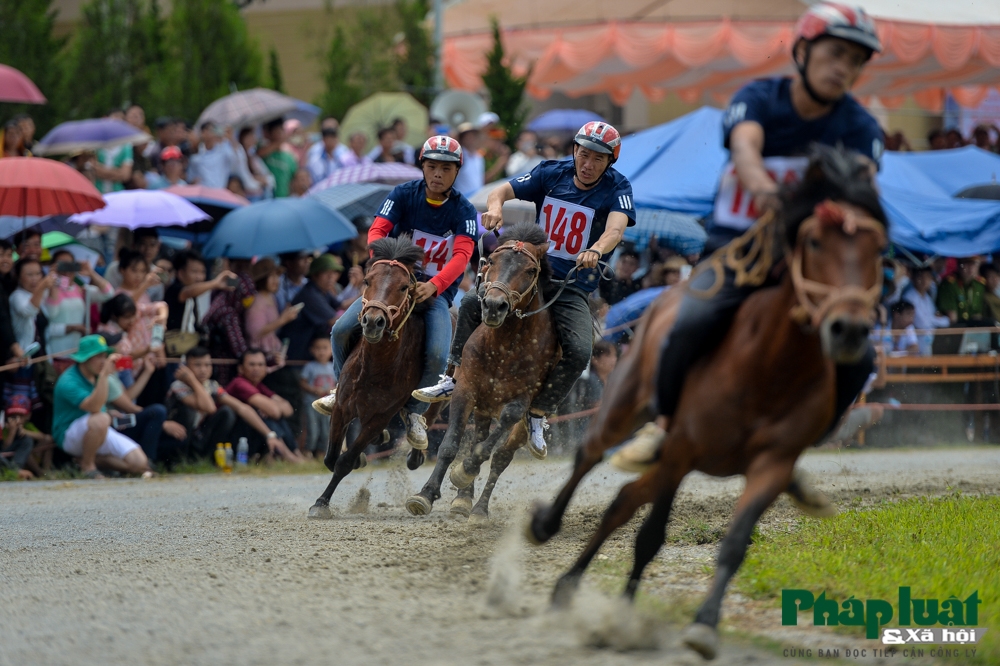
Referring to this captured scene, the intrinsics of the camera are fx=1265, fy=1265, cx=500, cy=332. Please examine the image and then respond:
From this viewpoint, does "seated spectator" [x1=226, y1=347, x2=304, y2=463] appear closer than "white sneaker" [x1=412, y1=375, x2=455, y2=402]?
No

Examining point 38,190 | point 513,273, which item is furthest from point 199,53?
point 513,273

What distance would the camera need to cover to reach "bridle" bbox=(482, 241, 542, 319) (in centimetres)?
905

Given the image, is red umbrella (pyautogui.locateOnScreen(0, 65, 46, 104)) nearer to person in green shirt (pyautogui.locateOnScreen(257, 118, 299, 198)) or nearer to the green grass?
person in green shirt (pyautogui.locateOnScreen(257, 118, 299, 198))

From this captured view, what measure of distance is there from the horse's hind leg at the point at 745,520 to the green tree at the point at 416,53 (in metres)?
24.0

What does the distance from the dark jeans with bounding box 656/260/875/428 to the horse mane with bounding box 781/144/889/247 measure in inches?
17.9

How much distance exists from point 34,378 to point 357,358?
4878 mm

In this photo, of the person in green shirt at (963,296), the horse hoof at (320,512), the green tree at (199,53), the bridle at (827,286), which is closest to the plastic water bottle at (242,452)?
the horse hoof at (320,512)

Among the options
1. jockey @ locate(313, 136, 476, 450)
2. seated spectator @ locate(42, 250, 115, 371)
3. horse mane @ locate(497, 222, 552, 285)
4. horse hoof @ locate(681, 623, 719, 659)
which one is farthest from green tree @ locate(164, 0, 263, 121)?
horse hoof @ locate(681, 623, 719, 659)

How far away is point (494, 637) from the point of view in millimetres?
5551

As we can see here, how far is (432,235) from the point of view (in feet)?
34.1

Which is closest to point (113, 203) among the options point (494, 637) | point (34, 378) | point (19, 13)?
point (34, 378)

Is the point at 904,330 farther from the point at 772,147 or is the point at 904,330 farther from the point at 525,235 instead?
the point at 772,147

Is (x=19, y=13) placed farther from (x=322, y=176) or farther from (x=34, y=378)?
→ (x=34, y=378)

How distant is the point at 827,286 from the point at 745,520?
1060mm
